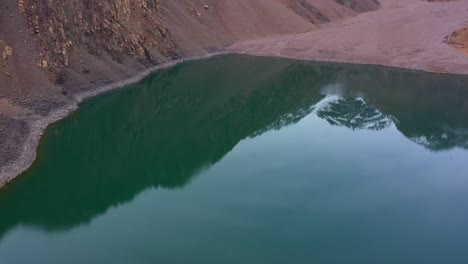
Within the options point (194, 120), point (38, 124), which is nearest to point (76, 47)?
point (38, 124)

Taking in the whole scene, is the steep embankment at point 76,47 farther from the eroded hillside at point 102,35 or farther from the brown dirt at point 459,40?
the brown dirt at point 459,40

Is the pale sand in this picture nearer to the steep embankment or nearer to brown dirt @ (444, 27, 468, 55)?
brown dirt @ (444, 27, 468, 55)

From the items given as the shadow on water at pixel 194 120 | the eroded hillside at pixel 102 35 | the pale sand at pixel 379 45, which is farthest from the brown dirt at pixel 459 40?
the eroded hillside at pixel 102 35

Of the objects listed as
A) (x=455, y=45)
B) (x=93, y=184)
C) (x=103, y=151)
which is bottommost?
(x=93, y=184)

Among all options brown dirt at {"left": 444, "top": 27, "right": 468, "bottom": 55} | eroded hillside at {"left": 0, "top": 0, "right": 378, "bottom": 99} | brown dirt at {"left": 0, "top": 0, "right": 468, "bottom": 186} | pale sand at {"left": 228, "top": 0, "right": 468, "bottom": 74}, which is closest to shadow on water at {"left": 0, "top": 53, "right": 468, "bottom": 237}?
brown dirt at {"left": 0, "top": 0, "right": 468, "bottom": 186}

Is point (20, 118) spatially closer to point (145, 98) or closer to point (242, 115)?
point (145, 98)

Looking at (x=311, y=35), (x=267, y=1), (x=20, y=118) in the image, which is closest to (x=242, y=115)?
(x=20, y=118)
